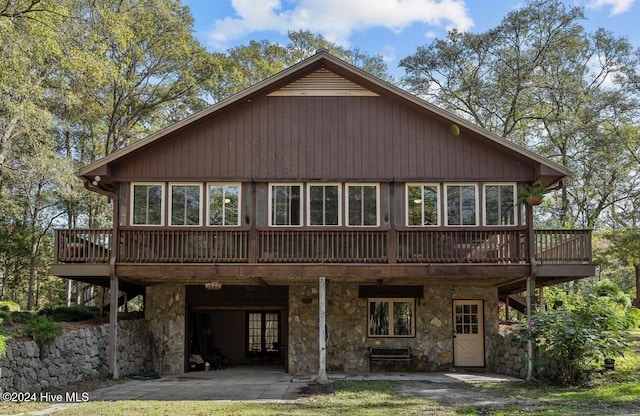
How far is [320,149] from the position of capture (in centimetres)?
1545

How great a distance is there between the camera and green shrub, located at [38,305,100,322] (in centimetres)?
1541

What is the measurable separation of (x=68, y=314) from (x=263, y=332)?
7.17 meters

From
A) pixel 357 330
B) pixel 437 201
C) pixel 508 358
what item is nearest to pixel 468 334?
pixel 508 358

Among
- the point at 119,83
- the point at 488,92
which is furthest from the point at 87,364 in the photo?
the point at 488,92

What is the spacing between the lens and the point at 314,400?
11633 millimetres

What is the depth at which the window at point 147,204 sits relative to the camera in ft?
50.4

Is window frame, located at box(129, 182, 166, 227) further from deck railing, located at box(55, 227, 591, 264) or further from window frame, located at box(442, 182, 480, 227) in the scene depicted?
window frame, located at box(442, 182, 480, 227)

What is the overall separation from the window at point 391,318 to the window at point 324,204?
3243 millimetres

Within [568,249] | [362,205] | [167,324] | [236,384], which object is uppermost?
[362,205]

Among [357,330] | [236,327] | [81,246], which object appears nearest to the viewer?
[81,246]

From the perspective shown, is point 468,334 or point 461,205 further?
point 468,334

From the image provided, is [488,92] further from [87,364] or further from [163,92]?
[87,364]

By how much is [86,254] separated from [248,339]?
7.52 m

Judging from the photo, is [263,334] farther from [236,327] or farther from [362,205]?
[362,205]
